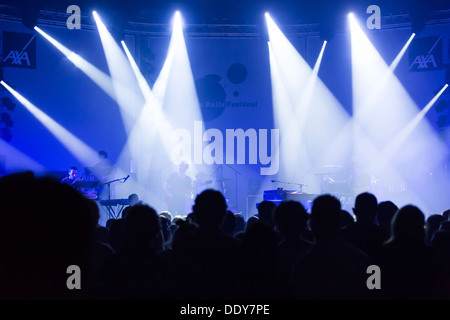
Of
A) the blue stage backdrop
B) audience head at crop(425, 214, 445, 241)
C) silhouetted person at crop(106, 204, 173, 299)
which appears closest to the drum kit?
the blue stage backdrop

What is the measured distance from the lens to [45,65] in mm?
12828

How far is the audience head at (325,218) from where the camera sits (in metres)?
2.77

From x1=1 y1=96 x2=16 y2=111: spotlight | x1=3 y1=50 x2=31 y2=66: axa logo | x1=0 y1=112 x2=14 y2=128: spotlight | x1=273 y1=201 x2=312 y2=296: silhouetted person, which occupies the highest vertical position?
x1=3 y1=50 x2=31 y2=66: axa logo

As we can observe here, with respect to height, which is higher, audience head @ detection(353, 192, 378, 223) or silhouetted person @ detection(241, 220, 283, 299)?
audience head @ detection(353, 192, 378, 223)

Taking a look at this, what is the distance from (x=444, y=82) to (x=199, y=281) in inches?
500

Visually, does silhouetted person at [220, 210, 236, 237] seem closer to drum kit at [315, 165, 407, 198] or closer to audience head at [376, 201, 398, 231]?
audience head at [376, 201, 398, 231]

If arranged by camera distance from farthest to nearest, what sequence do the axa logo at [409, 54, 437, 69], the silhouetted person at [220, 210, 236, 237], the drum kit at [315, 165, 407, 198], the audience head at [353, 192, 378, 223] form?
the axa logo at [409, 54, 437, 69]
the drum kit at [315, 165, 407, 198]
the silhouetted person at [220, 210, 236, 237]
the audience head at [353, 192, 378, 223]

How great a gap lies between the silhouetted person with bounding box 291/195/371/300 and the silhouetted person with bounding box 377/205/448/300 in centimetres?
33

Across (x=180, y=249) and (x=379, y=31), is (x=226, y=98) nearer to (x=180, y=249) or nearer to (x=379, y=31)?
(x=379, y=31)

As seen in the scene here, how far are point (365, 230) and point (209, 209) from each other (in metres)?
1.42

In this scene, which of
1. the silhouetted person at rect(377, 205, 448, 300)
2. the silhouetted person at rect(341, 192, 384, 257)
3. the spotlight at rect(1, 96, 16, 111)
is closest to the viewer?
the silhouetted person at rect(377, 205, 448, 300)

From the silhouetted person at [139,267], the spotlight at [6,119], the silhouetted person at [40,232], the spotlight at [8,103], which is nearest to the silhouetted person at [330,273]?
the silhouetted person at [139,267]

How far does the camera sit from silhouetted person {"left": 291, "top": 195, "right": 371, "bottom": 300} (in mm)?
2602

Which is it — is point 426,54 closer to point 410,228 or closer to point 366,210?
point 366,210
